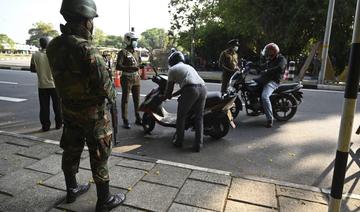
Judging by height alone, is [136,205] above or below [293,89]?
below

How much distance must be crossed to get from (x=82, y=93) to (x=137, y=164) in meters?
1.75

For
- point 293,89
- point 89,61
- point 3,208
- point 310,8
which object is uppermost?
point 310,8

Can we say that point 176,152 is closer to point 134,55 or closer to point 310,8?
point 134,55

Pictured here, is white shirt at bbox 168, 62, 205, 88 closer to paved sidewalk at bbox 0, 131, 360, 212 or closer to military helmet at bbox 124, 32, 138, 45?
paved sidewalk at bbox 0, 131, 360, 212

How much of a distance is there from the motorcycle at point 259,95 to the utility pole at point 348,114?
14.0 feet

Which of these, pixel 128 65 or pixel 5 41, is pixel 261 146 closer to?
pixel 128 65

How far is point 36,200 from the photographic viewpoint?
315cm

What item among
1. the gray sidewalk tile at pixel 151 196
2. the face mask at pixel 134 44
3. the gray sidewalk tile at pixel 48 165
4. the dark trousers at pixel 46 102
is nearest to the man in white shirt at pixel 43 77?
the dark trousers at pixel 46 102

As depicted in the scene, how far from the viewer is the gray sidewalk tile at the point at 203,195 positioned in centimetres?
312

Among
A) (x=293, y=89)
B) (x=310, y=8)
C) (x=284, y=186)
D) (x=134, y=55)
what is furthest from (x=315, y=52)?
(x=284, y=186)

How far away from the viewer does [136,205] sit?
309 cm

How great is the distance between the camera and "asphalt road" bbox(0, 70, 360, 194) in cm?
415

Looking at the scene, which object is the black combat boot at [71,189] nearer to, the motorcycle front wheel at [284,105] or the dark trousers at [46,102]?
the dark trousers at [46,102]

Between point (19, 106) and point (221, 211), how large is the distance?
719 cm
